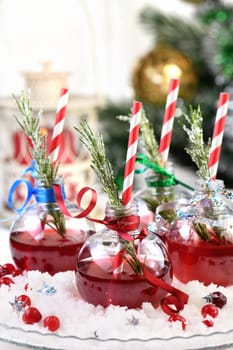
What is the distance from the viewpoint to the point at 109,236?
951 millimetres

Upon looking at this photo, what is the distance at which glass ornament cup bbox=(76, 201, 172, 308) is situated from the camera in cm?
91

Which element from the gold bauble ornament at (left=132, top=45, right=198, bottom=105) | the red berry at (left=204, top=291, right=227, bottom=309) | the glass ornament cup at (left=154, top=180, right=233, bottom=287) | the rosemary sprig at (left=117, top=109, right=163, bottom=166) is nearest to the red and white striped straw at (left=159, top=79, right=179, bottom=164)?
the rosemary sprig at (left=117, top=109, right=163, bottom=166)

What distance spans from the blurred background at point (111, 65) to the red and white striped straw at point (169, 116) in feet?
0.12

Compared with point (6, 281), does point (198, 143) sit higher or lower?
higher

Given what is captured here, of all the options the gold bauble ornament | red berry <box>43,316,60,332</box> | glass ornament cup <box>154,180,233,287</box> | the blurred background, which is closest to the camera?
red berry <box>43,316,60,332</box>

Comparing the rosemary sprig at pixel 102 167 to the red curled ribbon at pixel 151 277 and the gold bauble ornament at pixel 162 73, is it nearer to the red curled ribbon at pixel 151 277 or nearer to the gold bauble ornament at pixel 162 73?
the red curled ribbon at pixel 151 277

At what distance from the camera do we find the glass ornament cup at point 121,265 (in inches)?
36.0

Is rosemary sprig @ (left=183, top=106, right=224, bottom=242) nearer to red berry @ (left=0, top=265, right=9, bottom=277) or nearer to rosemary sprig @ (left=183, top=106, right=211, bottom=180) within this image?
rosemary sprig @ (left=183, top=106, right=211, bottom=180)

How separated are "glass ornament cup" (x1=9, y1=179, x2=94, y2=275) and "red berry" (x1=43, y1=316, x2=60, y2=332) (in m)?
0.17

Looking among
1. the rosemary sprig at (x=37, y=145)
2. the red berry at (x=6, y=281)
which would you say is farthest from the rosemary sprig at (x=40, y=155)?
the red berry at (x=6, y=281)

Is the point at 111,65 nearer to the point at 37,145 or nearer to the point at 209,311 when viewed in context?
the point at 37,145

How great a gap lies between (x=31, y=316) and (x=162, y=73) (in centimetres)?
138

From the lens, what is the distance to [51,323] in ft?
2.89

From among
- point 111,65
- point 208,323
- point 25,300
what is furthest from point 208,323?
point 111,65
